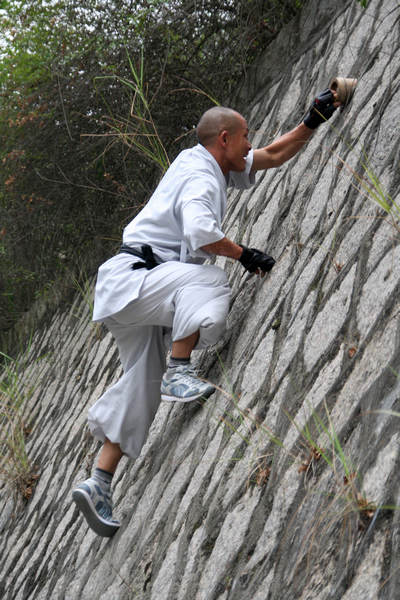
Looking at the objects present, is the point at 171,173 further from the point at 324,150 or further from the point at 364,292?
the point at 364,292

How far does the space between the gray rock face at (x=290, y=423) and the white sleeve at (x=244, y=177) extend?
0.74ft

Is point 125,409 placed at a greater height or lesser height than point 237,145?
lesser

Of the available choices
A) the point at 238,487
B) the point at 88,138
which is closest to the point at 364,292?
the point at 238,487

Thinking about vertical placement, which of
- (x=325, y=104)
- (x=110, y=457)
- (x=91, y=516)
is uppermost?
(x=325, y=104)

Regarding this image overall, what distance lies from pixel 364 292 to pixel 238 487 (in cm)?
71

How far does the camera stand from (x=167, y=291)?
3004 mm

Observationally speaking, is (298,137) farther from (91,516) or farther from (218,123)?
(91,516)

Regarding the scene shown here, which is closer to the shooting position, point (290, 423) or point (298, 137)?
point (290, 423)

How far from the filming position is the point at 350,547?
160 cm

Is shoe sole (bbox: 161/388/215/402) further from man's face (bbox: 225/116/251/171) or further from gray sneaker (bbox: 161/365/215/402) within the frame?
man's face (bbox: 225/116/251/171)

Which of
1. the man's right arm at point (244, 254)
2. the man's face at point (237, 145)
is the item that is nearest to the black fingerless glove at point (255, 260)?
the man's right arm at point (244, 254)

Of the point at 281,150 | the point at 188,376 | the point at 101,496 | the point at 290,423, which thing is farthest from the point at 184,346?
the point at 281,150

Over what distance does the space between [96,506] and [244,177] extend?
5.18ft

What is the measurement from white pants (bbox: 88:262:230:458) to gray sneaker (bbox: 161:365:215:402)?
0.13 metres
